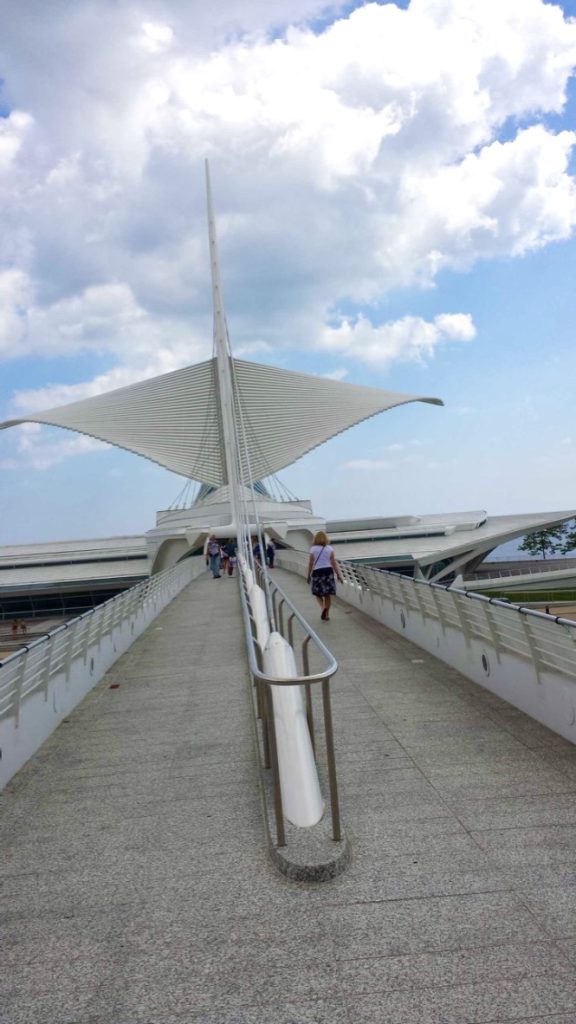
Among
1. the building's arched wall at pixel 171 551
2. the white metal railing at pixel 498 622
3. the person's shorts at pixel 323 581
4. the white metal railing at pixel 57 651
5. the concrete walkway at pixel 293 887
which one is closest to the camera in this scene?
the concrete walkway at pixel 293 887

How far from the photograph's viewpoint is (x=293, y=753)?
11.8ft

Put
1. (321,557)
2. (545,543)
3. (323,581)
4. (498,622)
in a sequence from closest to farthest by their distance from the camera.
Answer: (498,622) → (321,557) → (323,581) → (545,543)

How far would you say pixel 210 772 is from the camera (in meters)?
4.53

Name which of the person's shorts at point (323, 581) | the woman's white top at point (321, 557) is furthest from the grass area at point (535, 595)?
the woman's white top at point (321, 557)

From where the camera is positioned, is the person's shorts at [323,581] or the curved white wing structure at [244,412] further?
the curved white wing structure at [244,412]

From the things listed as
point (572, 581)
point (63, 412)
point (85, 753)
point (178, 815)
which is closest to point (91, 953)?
point (178, 815)

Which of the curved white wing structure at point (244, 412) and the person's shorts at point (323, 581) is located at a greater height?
the curved white wing structure at point (244, 412)

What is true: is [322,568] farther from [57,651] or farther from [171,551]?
[171,551]

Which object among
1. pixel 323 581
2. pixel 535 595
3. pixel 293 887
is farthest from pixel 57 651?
pixel 535 595

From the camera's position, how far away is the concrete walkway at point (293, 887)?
2231 mm

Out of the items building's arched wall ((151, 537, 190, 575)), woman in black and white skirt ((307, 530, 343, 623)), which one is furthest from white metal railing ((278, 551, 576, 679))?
building's arched wall ((151, 537, 190, 575))

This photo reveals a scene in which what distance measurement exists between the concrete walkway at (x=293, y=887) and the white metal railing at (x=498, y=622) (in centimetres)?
53

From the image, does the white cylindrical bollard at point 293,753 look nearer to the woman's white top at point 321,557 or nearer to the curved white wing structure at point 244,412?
the woman's white top at point 321,557

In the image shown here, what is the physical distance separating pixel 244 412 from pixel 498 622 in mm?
42346
